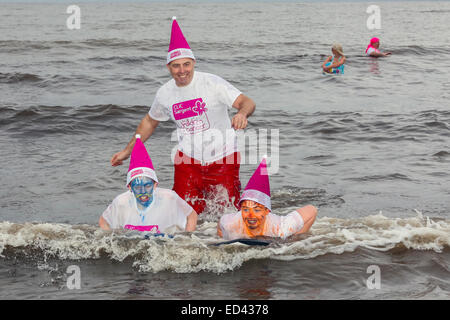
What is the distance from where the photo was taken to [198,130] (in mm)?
7254

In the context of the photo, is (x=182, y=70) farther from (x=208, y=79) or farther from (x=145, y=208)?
(x=145, y=208)

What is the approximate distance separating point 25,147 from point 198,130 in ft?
22.2

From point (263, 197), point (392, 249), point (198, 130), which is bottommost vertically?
point (392, 249)

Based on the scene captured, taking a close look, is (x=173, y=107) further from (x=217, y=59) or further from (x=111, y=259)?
(x=217, y=59)

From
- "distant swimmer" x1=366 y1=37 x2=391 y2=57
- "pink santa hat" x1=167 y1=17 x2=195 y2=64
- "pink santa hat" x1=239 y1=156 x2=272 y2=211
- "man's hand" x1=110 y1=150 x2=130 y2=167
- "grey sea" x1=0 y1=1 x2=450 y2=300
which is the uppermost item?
"pink santa hat" x1=167 y1=17 x2=195 y2=64

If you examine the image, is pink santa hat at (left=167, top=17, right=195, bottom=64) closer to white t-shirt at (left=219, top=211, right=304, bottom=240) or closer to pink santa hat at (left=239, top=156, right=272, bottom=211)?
pink santa hat at (left=239, top=156, right=272, bottom=211)

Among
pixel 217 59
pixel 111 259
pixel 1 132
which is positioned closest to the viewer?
pixel 111 259

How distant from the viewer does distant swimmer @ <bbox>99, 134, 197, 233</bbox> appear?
698cm

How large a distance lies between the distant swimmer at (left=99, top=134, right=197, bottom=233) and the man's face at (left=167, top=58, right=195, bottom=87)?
79 cm

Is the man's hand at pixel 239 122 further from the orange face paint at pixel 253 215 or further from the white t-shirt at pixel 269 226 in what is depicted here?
the white t-shirt at pixel 269 226

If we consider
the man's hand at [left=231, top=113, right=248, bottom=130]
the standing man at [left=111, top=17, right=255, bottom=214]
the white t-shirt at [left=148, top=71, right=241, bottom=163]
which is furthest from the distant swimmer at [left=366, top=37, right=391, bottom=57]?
the man's hand at [left=231, top=113, right=248, bottom=130]

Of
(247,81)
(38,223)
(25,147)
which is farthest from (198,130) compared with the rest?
(247,81)
